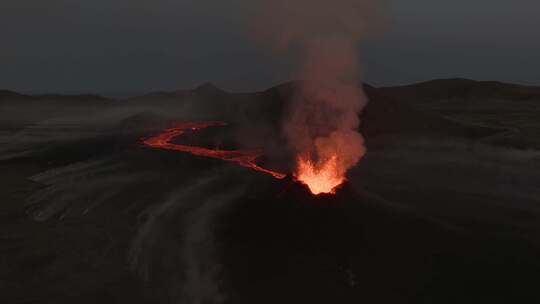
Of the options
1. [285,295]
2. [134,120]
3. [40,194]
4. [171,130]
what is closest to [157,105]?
[134,120]

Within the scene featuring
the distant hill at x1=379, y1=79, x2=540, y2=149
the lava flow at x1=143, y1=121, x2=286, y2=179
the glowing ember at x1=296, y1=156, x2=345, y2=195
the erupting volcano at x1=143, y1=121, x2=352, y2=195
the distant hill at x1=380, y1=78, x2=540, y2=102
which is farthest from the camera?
the distant hill at x1=380, y1=78, x2=540, y2=102

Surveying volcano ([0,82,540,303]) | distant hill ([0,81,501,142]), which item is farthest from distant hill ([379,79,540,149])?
volcano ([0,82,540,303])

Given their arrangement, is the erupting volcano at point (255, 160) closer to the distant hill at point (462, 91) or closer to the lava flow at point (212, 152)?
the lava flow at point (212, 152)

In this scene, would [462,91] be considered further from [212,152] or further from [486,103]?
[212,152]

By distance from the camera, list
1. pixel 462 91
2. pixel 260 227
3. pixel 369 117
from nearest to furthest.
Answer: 1. pixel 260 227
2. pixel 369 117
3. pixel 462 91

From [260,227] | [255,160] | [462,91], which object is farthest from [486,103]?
[260,227]

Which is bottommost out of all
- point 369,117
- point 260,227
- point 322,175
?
point 260,227

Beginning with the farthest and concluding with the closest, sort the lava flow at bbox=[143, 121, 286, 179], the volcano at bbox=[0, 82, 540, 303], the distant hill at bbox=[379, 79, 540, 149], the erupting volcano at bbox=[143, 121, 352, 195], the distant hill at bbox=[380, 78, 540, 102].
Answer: the distant hill at bbox=[380, 78, 540, 102] → the distant hill at bbox=[379, 79, 540, 149] → the lava flow at bbox=[143, 121, 286, 179] → the erupting volcano at bbox=[143, 121, 352, 195] → the volcano at bbox=[0, 82, 540, 303]

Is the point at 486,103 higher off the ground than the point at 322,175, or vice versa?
the point at 486,103

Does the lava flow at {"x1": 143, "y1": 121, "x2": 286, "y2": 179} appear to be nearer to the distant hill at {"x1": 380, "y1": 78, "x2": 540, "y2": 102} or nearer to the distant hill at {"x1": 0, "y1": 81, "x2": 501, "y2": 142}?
the distant hill at {"x1": 0, "y1": 81, "x2": 501, "y2": 142}

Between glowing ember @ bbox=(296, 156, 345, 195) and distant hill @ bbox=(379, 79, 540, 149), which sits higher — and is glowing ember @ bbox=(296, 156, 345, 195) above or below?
below
